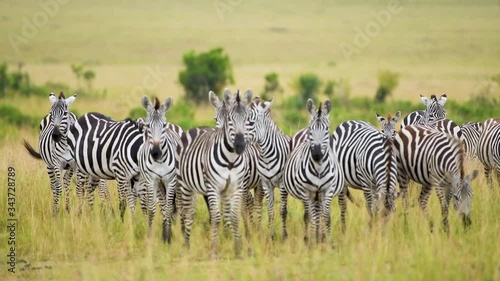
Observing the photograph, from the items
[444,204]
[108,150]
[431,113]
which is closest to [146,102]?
[108,150]

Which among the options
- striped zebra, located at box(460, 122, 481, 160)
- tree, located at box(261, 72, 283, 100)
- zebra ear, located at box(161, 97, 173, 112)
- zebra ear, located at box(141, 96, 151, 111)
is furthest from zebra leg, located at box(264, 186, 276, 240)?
tree, located at box(261, 72, 283, 100)

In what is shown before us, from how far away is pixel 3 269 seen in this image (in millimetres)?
8648

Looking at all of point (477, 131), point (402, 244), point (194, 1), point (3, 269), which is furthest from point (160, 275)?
point (194, 1)

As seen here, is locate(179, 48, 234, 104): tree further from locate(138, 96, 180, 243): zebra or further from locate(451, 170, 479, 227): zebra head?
locate(451, 170, 479, 227): zebra head

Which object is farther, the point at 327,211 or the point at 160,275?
the point at 327,211

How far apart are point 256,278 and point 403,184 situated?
10.2 feet

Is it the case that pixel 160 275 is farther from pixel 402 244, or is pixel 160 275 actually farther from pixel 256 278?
pixel 402 244

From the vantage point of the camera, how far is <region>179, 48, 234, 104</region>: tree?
1347 inches

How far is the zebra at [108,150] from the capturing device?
33.6 feet

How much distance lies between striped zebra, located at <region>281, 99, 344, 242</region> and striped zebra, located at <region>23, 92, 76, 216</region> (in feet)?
10.8

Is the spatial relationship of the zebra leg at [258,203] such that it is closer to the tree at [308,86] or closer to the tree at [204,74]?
the tree at [204,74]

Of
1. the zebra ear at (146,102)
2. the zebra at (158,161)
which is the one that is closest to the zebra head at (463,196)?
the zebra at (158,161)

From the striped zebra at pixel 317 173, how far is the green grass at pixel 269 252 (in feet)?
1.17

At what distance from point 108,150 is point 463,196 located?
168 inches
